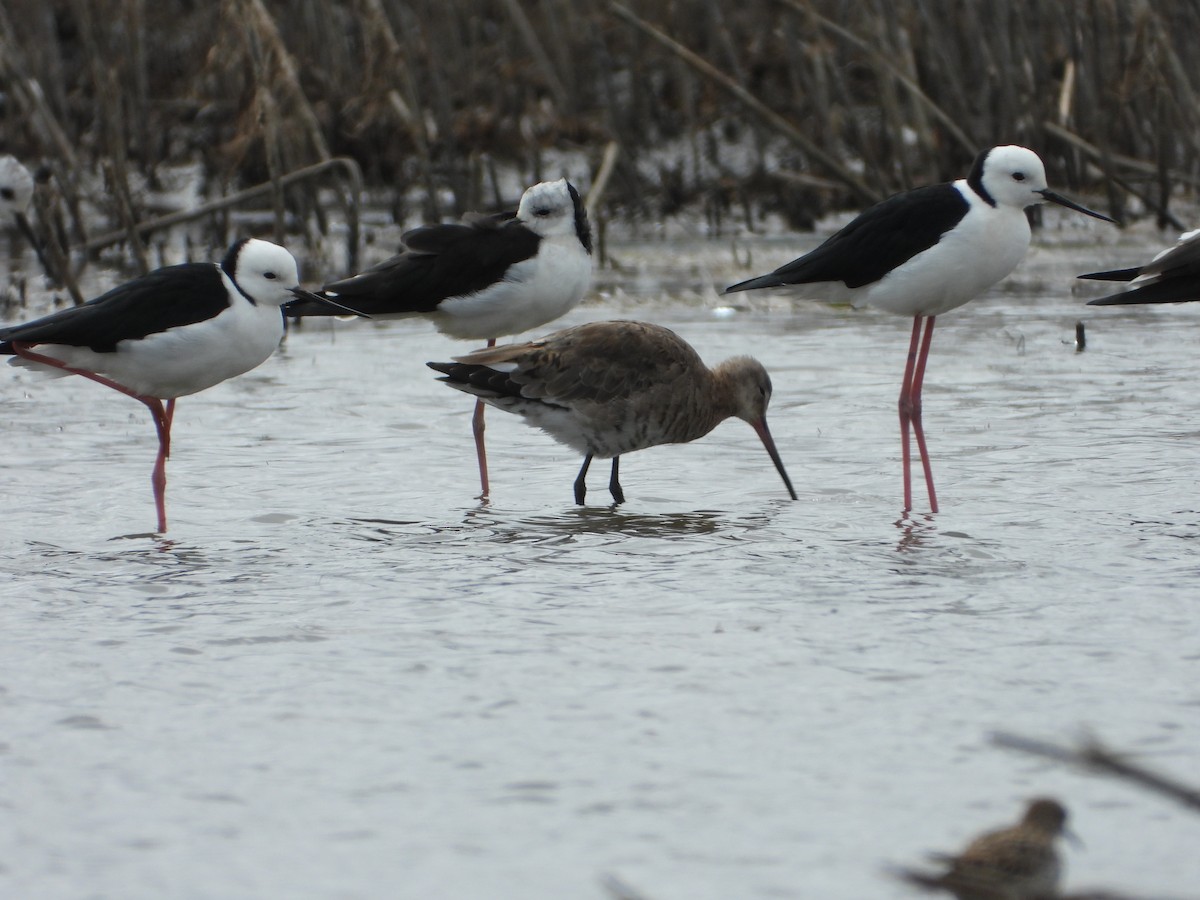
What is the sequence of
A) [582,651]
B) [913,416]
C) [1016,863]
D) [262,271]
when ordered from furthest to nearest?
[913,416], [262,271], [582,651], [1016,863]

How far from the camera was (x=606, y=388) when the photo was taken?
6633 mm

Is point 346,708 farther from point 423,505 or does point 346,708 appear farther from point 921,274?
point 921,274

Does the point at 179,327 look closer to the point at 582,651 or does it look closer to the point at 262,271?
the point at 262,271

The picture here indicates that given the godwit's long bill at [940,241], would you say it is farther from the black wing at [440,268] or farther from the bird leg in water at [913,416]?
the black wing at [440,268]

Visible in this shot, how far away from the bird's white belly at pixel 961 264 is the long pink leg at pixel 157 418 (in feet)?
9.17

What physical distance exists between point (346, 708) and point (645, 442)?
2883 millimetres

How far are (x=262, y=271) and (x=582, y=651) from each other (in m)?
2.50

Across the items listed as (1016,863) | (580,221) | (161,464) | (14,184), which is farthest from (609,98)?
(1016,863)

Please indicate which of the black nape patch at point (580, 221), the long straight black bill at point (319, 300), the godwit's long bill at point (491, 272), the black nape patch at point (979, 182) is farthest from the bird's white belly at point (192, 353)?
the black nape patch at point (979, 182)

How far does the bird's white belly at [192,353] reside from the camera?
6.23 metres

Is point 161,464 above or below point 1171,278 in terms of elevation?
below

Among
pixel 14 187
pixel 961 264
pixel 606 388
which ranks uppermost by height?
pixel 14 187

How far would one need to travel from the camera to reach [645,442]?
6.75 metres

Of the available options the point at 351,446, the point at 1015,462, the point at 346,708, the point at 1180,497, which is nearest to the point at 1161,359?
the point at 1015,462
